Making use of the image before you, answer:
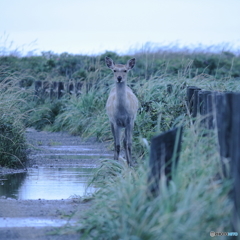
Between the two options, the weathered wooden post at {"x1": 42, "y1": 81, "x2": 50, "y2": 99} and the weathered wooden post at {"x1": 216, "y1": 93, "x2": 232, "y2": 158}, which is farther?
the weathered wooden post at {"x1": 42, "y1": 81, "x2": 50, "y2": 99}

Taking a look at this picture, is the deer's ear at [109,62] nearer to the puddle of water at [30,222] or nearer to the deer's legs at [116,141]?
the deer's legs at [116,141]

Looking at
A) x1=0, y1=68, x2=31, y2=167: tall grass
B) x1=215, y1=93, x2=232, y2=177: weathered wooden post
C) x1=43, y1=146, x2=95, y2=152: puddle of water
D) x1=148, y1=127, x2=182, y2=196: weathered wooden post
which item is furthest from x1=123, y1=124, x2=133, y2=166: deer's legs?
x1=215, y1=93, x2=232, y2=177: weathered wooden post

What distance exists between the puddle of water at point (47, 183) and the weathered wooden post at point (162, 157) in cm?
198

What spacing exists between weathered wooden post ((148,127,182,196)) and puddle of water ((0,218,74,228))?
1.10 m

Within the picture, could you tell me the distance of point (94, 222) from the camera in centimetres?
450

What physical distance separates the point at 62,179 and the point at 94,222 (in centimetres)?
319

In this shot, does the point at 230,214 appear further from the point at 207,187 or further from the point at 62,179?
the point at 62,179

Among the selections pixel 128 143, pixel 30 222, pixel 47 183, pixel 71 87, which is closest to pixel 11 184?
pixel 47 183

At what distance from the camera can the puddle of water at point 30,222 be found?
4902mm

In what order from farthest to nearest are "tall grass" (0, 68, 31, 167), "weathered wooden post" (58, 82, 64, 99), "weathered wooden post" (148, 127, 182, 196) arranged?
1. "weathered wooden post" (58, 82, 64, 99)
2. "tall grass" (0, 68, 31, 167)
3. "weathered wooden post" (148, 127, 182, 196)

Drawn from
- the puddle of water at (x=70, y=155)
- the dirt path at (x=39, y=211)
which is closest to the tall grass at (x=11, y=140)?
the dirt path at (x=39, y=211)

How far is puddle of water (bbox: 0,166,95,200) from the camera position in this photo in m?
6.57

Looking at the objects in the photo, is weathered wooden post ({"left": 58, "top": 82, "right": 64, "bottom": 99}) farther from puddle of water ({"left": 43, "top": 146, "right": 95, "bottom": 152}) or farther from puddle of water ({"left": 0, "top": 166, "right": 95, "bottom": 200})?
puddle of water ({"left": 0, "top": 166, "right": 95, "bottom": 200})

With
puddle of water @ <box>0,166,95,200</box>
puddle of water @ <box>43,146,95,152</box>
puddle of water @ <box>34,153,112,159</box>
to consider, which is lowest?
puddle of water @ <box>43,146,95,152</box>
